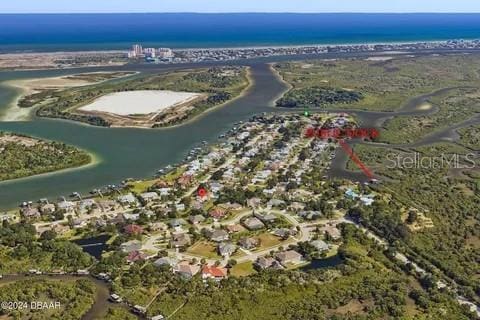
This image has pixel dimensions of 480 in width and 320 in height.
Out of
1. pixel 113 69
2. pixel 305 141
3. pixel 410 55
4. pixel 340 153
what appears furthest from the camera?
pixel 410 55

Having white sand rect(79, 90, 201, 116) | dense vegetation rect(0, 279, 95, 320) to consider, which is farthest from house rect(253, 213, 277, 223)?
white sand rect(79, 90, 201, 116)

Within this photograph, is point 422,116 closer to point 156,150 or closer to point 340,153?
point 340,153

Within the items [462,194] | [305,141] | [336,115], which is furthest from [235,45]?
[462,194]

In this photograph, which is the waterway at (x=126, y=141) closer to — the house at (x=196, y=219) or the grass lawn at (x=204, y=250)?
the house at (x=196, y=219)

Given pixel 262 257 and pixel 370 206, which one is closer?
pixel 262 257

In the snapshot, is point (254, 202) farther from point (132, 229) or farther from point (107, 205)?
point (107, 205)

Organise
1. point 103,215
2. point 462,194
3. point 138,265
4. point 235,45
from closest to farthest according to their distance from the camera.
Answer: point 138,265, point 103,215, point 462,194, point 235,45

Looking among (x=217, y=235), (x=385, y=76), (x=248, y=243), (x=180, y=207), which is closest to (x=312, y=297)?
(x=248, y=243)
